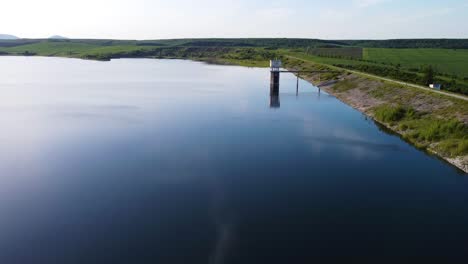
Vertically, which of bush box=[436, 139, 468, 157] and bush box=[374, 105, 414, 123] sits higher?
bush box=[374, 105, 414, 123]

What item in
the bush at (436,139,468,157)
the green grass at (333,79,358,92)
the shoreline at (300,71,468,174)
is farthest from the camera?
the green grass at (333,79,358,92)

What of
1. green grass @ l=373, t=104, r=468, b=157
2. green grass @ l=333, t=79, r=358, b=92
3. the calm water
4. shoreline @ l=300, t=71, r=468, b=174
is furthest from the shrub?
green grass @ l=333, t=79, r=358, b=92

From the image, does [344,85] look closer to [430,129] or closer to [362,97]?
[362,97]

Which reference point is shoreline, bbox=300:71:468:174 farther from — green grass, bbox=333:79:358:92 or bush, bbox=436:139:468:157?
green grass, bbox=333:79:358:92

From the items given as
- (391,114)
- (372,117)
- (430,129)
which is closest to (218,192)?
(430,129)

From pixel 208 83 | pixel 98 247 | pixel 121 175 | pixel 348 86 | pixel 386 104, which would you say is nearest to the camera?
pixel 98 247

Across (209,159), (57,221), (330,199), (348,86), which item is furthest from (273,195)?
(348,86)

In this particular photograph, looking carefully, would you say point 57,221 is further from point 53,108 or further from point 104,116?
point 53,108

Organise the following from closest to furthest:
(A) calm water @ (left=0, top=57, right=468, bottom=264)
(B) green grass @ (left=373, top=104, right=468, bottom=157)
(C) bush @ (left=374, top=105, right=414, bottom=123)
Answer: (A) calm water @ (left=0, top=57, right=468, bottom=264) < (B) green grass @ (left=373, top=104, right=468, bottom=157) < (C) bush @ (left=374, top=105, right=414, bottom=123)
